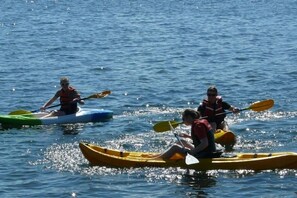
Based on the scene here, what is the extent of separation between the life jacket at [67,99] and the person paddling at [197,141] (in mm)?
5373

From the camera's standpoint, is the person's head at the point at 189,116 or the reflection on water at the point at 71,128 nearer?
the person's head at the point at 189,116

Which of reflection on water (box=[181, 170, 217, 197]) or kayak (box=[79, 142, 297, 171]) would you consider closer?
reflection on water (box=[181, 170, 217, 197])

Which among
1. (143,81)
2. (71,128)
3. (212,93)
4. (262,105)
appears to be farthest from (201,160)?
(143,81)

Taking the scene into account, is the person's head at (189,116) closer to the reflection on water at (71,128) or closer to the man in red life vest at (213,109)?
the man in red life vest at (213,109)

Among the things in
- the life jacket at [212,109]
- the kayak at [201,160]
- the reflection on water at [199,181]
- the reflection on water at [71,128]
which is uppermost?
the life jacket at [212,109]

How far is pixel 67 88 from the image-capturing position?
20281 mm

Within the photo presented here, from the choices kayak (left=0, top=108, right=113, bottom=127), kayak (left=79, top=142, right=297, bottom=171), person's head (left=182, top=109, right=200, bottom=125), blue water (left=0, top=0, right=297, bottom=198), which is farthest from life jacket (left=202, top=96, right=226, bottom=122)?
kayak (left=0, top=108, right=113, bottom=127)

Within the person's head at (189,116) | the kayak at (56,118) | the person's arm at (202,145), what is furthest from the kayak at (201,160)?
the kayak at (56,118)

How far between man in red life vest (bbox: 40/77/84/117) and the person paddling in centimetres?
536

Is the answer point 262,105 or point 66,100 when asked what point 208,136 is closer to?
point 262,105

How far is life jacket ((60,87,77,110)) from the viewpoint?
2031cm

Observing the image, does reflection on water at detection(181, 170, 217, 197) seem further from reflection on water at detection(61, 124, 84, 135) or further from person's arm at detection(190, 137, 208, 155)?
reflection on water at detection(61, 124, 84, 135)

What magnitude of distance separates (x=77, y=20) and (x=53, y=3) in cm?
1022

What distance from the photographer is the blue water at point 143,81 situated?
14982mm
